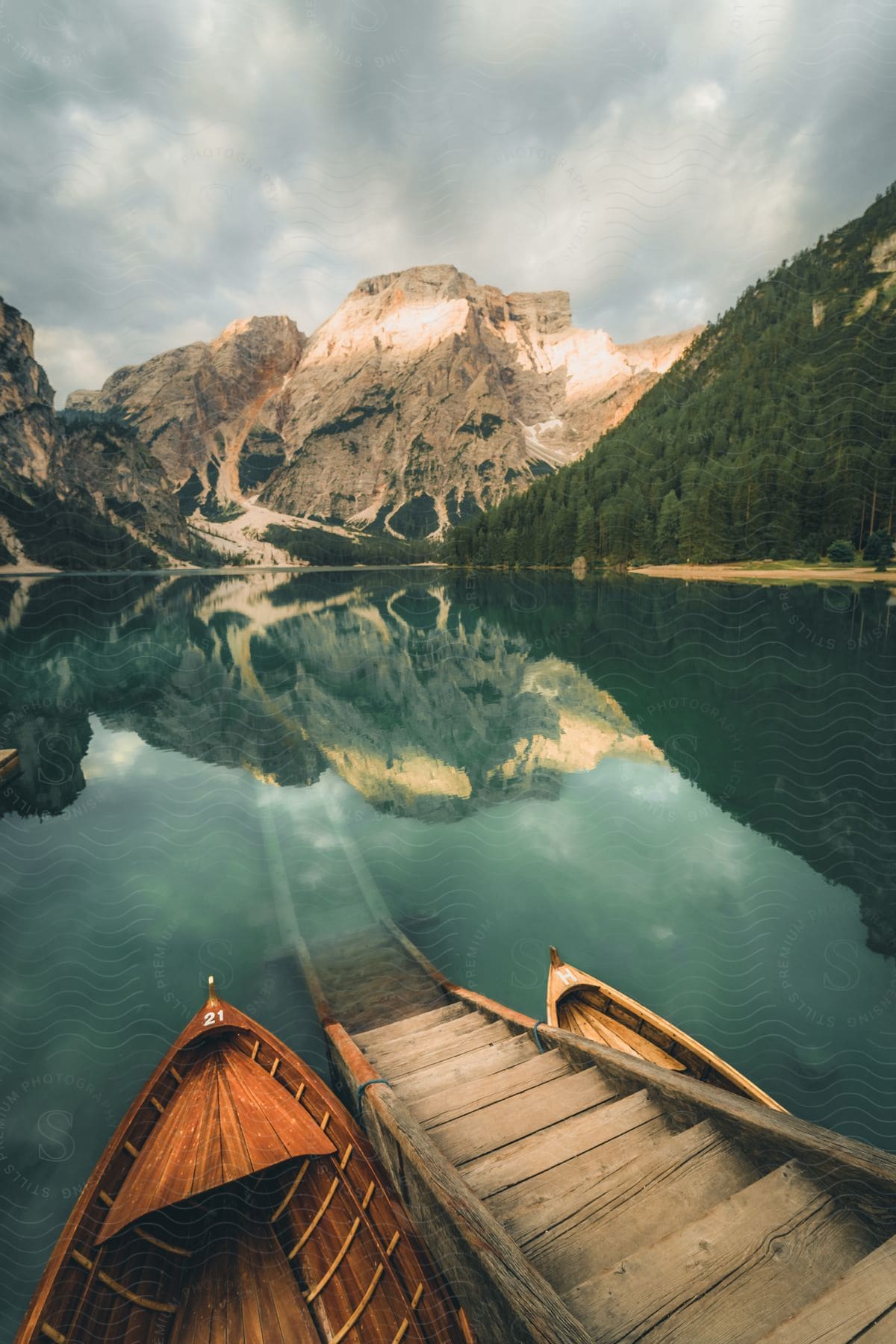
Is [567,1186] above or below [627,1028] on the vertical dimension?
above

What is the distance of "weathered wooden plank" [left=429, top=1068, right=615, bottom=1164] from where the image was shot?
4.29 m

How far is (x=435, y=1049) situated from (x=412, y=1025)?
4.19 ft

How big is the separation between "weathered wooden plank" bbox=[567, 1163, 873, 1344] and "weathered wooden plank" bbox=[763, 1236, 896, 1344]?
0.25m

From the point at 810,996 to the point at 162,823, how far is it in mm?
16363

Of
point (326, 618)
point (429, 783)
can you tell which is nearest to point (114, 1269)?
point (429, 783)

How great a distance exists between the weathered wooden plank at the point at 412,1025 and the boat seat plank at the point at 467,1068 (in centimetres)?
136

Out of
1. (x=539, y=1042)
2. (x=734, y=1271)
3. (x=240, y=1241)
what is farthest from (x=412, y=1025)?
(x=734, y=1271)

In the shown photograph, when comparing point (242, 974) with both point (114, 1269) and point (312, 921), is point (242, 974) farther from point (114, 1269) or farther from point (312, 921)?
point (114, 1269)

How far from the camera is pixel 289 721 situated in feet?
86.6

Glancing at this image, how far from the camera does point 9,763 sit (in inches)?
765

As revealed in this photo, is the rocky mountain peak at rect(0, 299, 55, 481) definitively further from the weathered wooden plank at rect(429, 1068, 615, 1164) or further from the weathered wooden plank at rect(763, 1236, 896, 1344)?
the weathered wooden plank at rect(763, 1236, 896, 1344)

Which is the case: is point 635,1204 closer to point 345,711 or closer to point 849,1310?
point 849,1310

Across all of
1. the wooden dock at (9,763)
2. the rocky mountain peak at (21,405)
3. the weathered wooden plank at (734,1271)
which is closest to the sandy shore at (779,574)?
the weathered wooden plank at (734,1271)

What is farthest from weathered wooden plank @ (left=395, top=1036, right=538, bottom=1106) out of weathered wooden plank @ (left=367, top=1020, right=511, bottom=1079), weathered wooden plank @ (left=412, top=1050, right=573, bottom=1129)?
weathered wooden plank @ (left=367, top=1020, right=511, bottom=1079)
